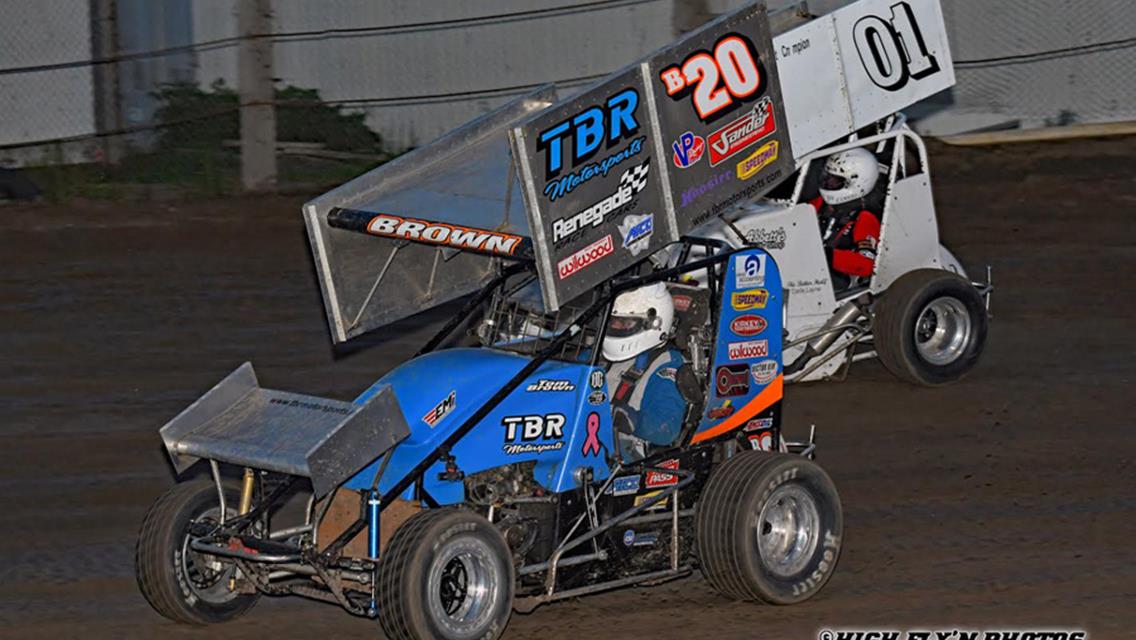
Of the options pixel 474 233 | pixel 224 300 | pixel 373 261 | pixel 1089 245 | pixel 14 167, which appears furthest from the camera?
pixel 14 167

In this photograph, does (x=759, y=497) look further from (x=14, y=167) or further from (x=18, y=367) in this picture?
(x=14, y=167)

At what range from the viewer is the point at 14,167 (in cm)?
1574

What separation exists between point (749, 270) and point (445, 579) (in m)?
2.14

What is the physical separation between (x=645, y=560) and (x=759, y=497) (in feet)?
1.92

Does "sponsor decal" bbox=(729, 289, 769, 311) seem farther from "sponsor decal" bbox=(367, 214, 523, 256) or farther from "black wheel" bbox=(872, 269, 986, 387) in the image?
"black wheel" bbox=(872, 269, 986, 387)

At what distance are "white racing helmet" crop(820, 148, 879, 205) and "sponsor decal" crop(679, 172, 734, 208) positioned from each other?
3.88m

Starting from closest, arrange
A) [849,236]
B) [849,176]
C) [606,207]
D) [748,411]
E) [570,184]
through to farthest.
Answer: [570,184] → [606,207] → [748,411] → [849,176] → [849,236]

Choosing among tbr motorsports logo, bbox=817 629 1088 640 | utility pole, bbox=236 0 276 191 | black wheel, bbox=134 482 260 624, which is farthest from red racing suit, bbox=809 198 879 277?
utility pole, bbox=236 0 276 191

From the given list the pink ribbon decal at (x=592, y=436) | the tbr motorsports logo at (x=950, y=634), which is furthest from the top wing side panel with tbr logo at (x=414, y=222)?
the tbr motorsports logo at (x=950, y=634)

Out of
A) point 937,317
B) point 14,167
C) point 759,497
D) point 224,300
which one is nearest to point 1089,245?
point 937,317

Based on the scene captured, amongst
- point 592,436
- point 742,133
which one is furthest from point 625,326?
point 742,133

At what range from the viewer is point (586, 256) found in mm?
6855

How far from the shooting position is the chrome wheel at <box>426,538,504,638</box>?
20.5ft

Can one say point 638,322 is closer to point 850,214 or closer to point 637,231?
point 637,231
